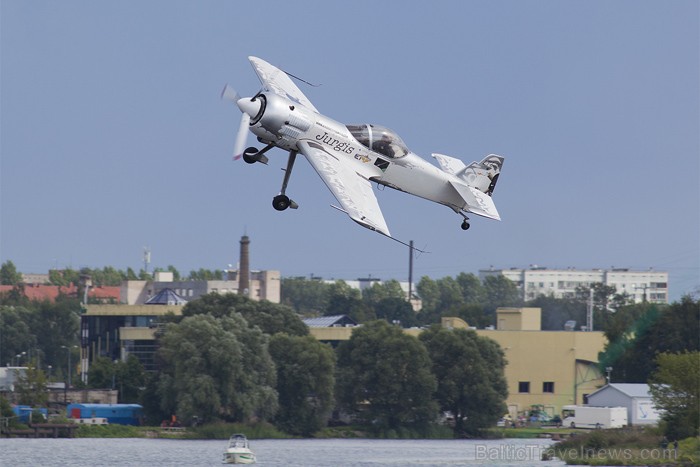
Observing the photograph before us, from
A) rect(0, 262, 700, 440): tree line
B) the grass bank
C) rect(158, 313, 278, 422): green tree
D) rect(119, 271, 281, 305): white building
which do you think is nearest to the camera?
the grass bank

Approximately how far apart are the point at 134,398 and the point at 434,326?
1910 centimetres

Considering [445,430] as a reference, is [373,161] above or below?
above

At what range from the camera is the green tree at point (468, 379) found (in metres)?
83.7

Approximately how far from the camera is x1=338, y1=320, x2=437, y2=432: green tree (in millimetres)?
82188

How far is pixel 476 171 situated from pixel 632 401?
46.0 meters

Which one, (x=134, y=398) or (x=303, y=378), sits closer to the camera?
(x=303, y=378)

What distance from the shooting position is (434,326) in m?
88.8

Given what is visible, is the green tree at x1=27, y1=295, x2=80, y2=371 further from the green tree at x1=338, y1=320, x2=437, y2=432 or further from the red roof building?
the green tree at x1=338, y1=320, x2=437, y2=432

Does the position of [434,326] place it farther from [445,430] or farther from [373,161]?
[373,161]

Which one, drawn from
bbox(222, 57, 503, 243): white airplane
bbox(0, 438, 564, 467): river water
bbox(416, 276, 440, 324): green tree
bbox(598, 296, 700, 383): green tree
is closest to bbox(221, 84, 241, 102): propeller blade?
bbox(222, 57, 503, 243): white airplane

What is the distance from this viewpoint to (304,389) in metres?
80.0

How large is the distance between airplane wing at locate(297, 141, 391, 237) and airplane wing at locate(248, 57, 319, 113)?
2772mm

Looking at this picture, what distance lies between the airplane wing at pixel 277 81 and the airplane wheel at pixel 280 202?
387 cm

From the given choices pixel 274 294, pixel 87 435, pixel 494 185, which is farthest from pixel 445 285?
pixel 494 185
